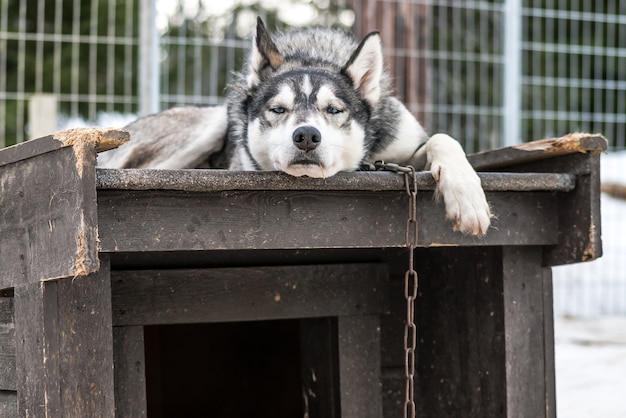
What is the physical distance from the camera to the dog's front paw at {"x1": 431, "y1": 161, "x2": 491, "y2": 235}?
2561 mm

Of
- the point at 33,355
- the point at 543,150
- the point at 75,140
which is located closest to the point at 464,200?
the point at 543,150

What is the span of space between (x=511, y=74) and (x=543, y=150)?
3.83 meters

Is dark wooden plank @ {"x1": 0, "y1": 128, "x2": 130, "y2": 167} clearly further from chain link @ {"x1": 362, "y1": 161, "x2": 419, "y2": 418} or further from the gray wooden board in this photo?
chain link @ {"x1": 362, "y1": 161, "x2": 419, "y2": 418}

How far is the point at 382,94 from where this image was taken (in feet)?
11.0

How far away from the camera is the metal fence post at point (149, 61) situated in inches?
224

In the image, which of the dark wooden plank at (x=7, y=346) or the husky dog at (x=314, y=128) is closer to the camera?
the dark wooden plank at (x=7, y=346)

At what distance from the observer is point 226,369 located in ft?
13.1

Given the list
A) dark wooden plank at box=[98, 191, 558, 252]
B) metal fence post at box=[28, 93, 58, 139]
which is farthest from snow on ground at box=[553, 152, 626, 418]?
metal fence post at box=[28, 93, 58, 139]

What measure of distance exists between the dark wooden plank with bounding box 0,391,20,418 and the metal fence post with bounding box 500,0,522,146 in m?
4.69

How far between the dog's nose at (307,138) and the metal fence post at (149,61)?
320cm

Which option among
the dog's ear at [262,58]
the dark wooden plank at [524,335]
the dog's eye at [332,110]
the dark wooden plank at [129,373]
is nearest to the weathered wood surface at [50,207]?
the dark wooden plank at [129,373]

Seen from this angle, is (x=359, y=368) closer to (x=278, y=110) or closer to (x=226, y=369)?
(x=278, y=110)

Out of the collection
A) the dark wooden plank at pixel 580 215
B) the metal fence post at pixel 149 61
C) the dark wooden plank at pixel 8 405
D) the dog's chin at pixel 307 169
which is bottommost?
the dark wooden plank at pixel 8 405

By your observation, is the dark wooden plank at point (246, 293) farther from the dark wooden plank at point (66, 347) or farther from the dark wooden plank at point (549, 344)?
the dark wooden plank at point (549, 344)
